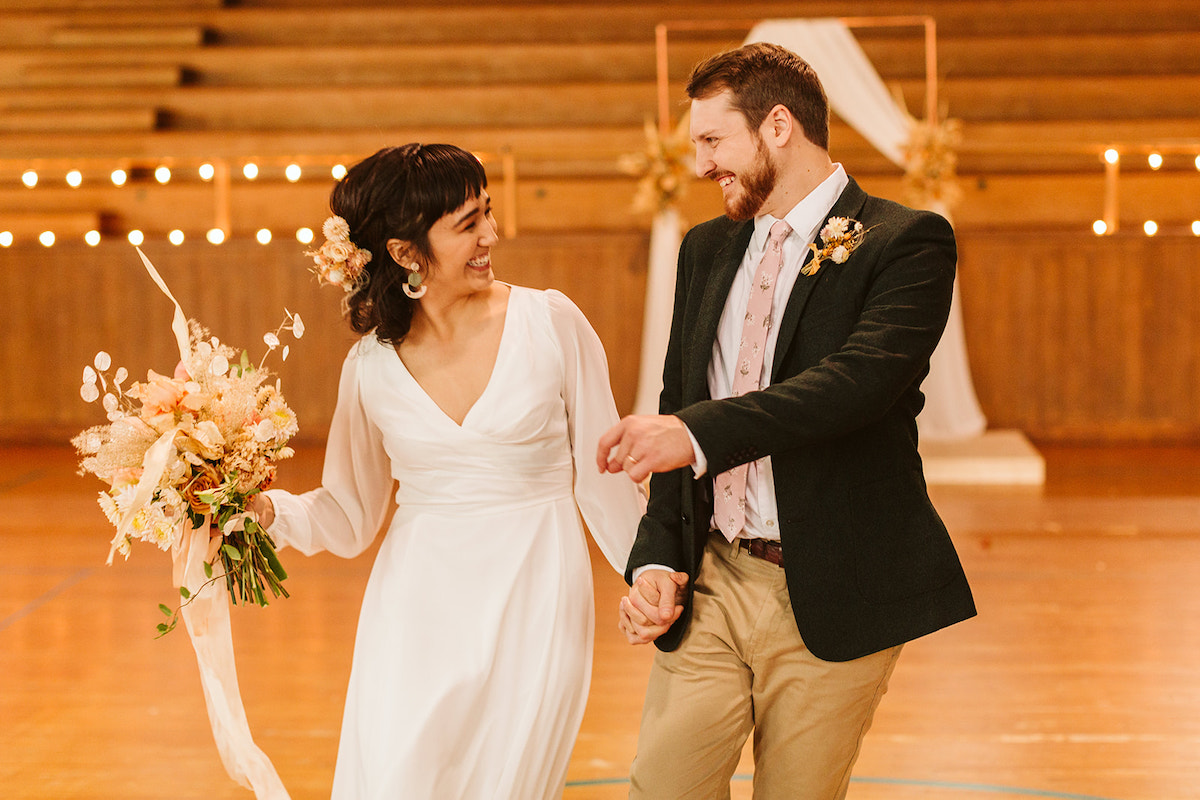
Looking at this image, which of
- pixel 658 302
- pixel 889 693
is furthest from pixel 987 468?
pixel 889 693

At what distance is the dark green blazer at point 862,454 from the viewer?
1766 millimetres

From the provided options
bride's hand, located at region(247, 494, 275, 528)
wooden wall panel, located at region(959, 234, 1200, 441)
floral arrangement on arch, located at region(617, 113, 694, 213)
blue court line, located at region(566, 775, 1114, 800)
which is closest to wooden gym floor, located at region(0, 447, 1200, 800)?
blue court line, located at region(566, 775, 1114, 800)

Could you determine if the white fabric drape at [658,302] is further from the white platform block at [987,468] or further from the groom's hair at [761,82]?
the groom's hair at [761,82]

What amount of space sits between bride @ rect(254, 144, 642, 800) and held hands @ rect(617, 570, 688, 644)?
1.37ft

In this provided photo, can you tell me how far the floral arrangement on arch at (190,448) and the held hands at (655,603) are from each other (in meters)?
0.72

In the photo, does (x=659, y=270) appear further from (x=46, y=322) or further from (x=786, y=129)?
(x=786, y=129)

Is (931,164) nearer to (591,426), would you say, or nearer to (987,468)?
(987,468)

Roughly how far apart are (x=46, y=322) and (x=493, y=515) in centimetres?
691

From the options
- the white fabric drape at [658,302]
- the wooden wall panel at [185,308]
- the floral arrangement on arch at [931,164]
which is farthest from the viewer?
the wooden wall panel at [185,308]

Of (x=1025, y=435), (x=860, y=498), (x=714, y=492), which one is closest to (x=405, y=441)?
(x=714, y=492)

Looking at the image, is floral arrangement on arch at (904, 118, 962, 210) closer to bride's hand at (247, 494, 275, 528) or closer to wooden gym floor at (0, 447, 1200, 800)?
wooden gym floor at (0, 447, 1200, 800)

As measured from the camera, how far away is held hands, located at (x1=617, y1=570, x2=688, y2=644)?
198 centimetres

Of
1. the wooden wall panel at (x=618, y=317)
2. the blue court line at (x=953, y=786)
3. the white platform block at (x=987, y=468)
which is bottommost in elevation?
the white platform block at (x=987, y=468)

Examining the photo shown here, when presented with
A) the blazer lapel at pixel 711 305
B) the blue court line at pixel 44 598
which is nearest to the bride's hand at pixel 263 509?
the blazer lapel at pixel 711 305
